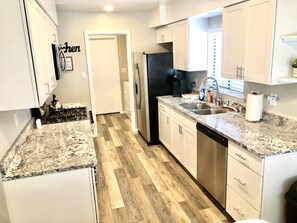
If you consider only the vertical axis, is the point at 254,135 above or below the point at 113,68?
below

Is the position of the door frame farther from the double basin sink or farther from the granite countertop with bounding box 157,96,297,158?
the granite countertop with bounding box 157,96,297,158

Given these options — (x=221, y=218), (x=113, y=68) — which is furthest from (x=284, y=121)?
(x=113, y=68)

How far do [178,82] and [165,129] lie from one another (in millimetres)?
877

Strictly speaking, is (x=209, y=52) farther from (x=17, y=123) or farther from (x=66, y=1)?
(x=17, y=123)

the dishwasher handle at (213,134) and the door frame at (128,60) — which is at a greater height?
the door frame at (128,60)

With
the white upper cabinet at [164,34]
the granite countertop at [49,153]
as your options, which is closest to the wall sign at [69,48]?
the white upper cabinet at [164,34]

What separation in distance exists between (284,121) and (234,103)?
0.86m

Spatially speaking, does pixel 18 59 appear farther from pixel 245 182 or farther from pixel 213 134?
pixel 245 182

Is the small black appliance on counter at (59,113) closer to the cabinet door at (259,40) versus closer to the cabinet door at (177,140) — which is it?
the cabinet door at (177,140)

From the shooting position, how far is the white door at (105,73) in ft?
21.7

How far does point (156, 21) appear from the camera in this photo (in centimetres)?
458

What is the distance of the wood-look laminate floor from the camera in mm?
2672

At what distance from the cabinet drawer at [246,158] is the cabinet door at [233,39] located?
34.2 inches

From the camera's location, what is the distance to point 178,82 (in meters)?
4.39
